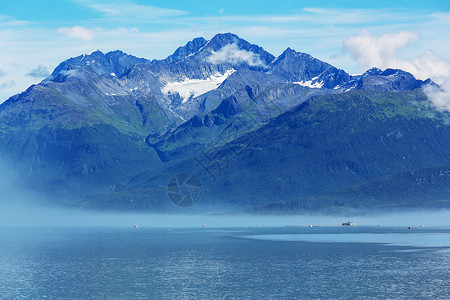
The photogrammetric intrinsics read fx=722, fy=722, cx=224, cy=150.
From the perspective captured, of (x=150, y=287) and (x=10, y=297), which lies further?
(x=150, y=287)

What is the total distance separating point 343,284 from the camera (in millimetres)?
189125

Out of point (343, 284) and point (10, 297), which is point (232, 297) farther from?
point (10, 297)

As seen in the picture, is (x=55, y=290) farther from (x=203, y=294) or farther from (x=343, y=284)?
(x=343, y=284)

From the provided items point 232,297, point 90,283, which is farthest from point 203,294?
point 90,283

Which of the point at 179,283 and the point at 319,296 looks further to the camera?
the point at 179,283

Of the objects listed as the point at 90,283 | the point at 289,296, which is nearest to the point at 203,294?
the point at 289,296

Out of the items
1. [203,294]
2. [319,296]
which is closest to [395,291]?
[319,296]

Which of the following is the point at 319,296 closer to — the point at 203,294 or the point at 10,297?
the point at 203,294

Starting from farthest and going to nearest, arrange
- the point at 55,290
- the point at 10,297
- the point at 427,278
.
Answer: the point at 427,278 < the point at 55,290 < the point at 10,297

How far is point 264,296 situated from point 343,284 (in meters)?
28.0

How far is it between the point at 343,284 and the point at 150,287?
5033 cm

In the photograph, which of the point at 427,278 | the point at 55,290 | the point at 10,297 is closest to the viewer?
the point at 10,297

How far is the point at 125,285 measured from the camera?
18838 cm

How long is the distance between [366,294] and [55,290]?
77.2 meters
